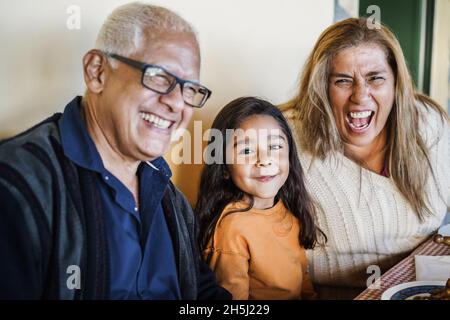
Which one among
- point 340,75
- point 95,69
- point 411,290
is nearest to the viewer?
point 95,69

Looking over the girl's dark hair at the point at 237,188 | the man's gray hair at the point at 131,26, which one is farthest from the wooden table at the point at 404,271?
the man's gray hair at the point at 131,26

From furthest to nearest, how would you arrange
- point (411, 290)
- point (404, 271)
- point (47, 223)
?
point (404, 271) < point (411, 290) < point (47, 223)

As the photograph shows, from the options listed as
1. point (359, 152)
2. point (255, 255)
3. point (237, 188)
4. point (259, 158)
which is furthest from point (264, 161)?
point (359, 152)

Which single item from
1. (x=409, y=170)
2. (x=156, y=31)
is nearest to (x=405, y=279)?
(x=409, y=170)

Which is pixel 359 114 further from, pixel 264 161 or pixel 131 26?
pixel 131 26

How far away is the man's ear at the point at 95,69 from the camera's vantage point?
1171 mm

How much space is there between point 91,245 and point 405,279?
32.0 inches

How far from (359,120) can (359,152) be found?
0.11 meters

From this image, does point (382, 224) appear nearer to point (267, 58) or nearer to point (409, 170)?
point (409, 170)

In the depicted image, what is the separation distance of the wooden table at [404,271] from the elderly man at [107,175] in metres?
0.49

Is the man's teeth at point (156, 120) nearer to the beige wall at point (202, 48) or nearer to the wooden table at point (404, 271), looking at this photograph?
the beige wall at point (202, 48)

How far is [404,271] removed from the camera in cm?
143

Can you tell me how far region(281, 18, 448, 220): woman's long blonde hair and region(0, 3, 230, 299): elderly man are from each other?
453 millimetres
